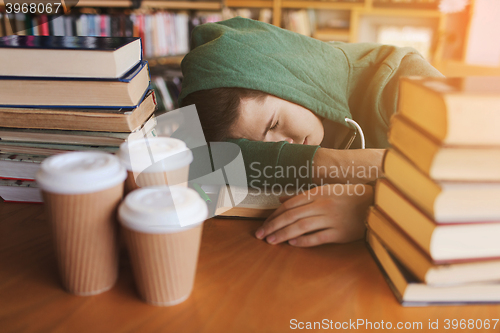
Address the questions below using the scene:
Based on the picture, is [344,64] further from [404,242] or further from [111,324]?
[111,324]

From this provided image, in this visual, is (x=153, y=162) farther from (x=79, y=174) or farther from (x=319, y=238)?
(x=319, y=238)

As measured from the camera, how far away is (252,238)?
52cm

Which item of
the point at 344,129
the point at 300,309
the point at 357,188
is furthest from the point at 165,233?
the point at 344,129

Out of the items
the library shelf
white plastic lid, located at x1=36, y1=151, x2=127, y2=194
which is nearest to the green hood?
white plastic lid, located at x1=36, y1=151, x2=127, y2=194

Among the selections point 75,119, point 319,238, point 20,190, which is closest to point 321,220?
point 319,238

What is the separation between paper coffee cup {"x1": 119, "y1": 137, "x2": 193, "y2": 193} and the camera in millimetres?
392

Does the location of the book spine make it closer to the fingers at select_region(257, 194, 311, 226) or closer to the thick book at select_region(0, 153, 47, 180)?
the thick book at select_region(0, 153, 47, 180)

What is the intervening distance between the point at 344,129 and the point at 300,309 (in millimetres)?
708

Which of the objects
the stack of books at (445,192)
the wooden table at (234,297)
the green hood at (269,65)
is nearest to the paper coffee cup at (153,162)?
the wooden table at (234,297)

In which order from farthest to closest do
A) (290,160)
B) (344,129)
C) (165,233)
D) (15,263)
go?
(344,129) < (290,160) < (15,263) < (165,233)

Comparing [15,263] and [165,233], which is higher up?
[165,233]

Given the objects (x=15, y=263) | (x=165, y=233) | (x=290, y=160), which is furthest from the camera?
(x=290, y=160)

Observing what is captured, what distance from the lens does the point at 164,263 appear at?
0.35 m

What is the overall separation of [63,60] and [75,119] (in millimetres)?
90
